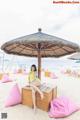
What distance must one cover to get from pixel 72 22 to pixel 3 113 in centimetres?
1589

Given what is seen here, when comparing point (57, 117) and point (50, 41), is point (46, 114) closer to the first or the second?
point (57, 117)

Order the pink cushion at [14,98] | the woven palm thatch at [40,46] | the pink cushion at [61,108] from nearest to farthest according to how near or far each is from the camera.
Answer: the pink cushion at [61,108] < the woven palm thatch at [40,46] < the pink cushion at [14,98]

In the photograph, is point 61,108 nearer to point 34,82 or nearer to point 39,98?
point 39,98

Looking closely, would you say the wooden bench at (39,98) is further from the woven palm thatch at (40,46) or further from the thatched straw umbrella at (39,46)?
the woven palm thatch at (40,46)

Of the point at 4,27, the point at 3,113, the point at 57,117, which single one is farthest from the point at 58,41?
the point at 4,27

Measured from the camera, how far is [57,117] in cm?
424

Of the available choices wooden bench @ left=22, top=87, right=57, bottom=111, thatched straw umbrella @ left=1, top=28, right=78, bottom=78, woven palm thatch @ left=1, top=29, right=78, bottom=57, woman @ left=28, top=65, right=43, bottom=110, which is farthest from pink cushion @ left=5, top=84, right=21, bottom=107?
woven palm thatch @ left=1, top=29, right=78, bottom=57

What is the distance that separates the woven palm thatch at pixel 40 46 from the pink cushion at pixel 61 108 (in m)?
1.35

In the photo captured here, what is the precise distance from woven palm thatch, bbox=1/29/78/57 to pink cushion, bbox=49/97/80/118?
4.43 feet

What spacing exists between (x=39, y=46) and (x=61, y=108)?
6.53 feet

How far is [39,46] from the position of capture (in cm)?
568

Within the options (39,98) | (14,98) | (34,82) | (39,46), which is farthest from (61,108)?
(39,46)

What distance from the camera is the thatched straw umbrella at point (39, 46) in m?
4.50

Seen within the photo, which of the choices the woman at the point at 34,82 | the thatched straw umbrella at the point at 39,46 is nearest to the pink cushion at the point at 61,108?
the woman at the point at 34,82
